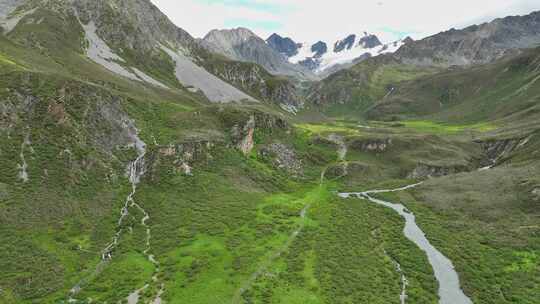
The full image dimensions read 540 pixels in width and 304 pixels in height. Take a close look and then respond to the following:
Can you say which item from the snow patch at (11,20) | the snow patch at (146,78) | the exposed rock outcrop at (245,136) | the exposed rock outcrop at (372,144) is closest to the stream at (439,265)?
the exposed rock outcrop at (245,136)

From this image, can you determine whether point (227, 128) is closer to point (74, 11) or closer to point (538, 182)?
point (538, 182)

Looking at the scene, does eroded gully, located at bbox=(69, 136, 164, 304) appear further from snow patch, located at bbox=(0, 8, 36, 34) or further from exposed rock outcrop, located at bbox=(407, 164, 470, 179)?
snow patch, located at bbox=(0, 8, 36, 34)

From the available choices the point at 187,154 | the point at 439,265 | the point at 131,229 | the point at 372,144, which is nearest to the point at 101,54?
the point at 187,154

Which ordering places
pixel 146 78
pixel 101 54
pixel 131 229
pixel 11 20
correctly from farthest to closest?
pixel 101 54 < pixel 11 20 < pixel 146 78 < pixel 131 229

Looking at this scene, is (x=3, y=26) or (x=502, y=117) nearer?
(x=3, y=26)

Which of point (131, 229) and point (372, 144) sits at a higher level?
point (372, 144)

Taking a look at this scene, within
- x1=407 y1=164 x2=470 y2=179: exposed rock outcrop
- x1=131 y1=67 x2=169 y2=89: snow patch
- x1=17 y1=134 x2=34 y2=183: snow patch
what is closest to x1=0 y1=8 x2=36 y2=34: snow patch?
x1=131 y1=67 x2=169 y2=89: snow patch

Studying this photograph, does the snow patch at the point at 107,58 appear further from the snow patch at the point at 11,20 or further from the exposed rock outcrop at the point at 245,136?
the exposed rock outcrop at the point at 245,136

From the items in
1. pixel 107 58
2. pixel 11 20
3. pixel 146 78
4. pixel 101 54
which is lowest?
pixel 146 78

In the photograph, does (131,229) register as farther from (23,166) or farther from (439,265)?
(439,265)

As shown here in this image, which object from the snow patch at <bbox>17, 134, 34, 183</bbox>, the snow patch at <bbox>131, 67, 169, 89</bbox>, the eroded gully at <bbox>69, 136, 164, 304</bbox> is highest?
the snow patch at <bbox>131, 67, 169, 89</bbox>

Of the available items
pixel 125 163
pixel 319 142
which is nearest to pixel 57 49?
pixel 125 163
